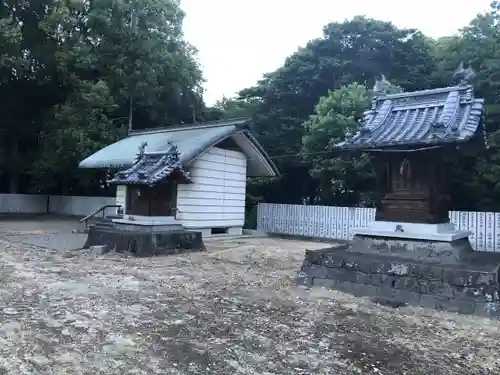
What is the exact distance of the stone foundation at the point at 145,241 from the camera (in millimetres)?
12211

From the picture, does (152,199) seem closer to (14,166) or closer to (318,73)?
(318,73)

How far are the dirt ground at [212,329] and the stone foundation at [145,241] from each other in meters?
2.54

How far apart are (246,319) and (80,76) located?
2434 centimetres

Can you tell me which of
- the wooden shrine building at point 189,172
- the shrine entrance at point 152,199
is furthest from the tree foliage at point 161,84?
the shrine entrance at point 152,199

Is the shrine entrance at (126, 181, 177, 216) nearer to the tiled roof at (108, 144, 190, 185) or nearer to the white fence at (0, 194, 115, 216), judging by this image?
the tiled roof at (108, 144, 190, 185)

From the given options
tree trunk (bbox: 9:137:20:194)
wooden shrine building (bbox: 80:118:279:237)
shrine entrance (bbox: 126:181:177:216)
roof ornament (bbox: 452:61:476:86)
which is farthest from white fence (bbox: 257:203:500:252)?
tree trunk (bbox: 9:137:20:194)

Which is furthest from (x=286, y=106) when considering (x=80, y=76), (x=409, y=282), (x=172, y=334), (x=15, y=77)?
(x=172, y=334)

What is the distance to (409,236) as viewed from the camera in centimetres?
822

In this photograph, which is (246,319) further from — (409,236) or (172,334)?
(409,236)

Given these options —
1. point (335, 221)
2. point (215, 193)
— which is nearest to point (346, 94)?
point (335, 221)

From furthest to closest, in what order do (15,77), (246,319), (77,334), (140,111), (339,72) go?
(140,111)
(15,77)
(339,72)
(246,319)
(77,334)

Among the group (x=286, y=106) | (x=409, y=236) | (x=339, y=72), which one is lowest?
(x=409, y=236)

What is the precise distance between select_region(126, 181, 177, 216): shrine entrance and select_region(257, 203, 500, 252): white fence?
6.21 m

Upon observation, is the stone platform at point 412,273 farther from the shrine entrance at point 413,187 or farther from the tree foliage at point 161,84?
the tree foliage at point 161,84
